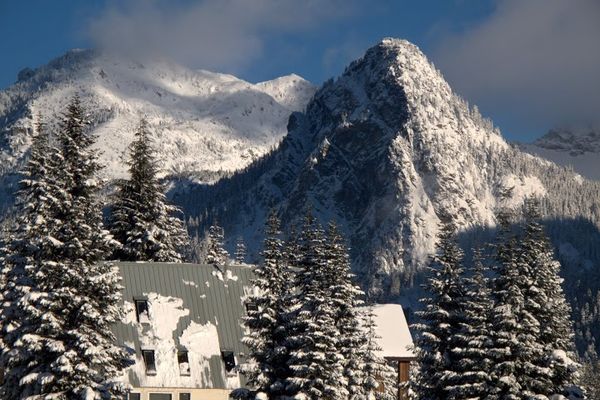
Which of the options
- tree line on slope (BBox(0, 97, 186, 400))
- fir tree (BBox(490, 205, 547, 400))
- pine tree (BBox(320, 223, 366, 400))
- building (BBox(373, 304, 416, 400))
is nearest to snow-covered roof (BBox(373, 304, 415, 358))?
building (BBox(373, 304, 416, 400))

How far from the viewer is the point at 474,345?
4919cm

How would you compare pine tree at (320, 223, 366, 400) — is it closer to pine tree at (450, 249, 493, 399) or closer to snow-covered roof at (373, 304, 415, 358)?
Result: pine tree at (450, 249, 493, 399)

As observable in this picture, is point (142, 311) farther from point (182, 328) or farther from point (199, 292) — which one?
point (199, 292)

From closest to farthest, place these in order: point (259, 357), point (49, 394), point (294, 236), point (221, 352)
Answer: point (49, 394), point (259, 357), point (221, 352), point (294, 236)

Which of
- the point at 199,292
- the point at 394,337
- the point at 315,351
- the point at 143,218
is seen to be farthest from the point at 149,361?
the point at 394,337

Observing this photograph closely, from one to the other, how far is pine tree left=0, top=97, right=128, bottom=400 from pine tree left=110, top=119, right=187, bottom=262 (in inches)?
1074

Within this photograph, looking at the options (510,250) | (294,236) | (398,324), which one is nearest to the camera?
(510,250)

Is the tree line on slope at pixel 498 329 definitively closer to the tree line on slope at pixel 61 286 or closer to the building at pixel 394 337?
the tree line on slope at pixel 61 286

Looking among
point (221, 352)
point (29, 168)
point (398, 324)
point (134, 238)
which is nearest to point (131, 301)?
point (221, 352)

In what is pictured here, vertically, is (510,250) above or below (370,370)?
above

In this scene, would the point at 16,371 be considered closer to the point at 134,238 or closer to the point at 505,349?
the point at 505,349

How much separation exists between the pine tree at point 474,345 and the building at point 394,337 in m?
21.3

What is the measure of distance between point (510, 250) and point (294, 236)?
2308 cm

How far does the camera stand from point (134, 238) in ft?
239
